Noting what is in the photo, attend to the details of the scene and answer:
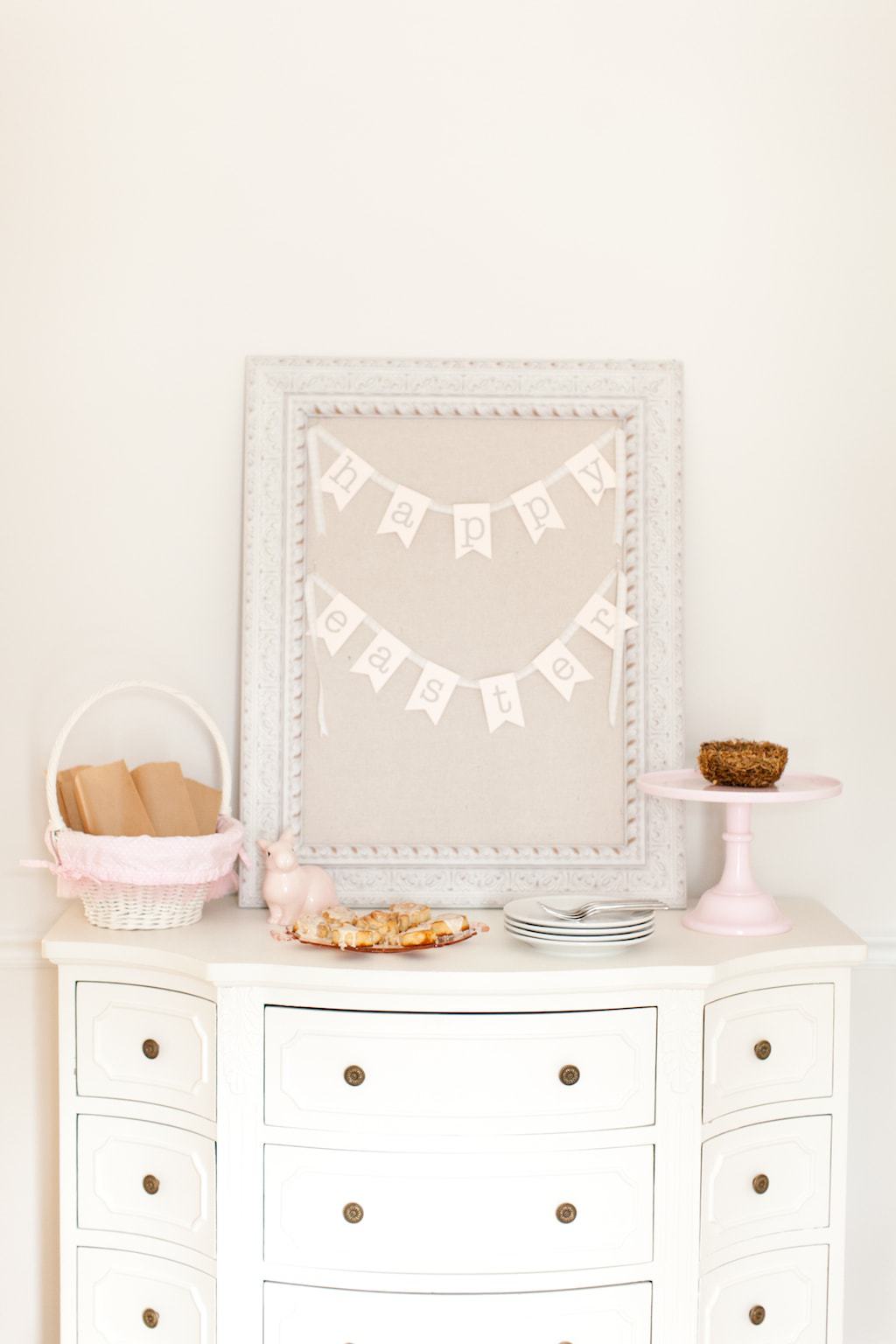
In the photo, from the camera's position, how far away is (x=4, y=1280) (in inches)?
86.6

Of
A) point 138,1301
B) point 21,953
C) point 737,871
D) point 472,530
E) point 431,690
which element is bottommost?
point 138,1301

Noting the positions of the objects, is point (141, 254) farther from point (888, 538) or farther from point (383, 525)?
point (888, 538)

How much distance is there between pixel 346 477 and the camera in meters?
2.12

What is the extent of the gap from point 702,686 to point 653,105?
1069 mm

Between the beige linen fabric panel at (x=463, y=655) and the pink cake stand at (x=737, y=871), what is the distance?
0.19 m

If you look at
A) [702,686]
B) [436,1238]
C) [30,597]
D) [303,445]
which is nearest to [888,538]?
[702,686]

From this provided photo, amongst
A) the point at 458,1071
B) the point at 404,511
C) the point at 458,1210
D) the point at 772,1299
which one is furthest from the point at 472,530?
the point at 772,1299

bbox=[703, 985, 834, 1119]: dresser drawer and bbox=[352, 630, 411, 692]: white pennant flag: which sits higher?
bbox=[352, 630, 411, 692]: white pennant flag

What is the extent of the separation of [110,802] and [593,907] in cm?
81

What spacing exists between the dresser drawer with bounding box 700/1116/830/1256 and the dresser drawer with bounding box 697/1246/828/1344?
0.05 metres

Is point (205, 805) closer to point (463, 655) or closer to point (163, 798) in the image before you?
point (163, 798)

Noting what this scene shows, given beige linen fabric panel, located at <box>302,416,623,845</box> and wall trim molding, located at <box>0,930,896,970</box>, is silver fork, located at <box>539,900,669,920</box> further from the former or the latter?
wall trim molding, located at <box>0,930,896,970</box>

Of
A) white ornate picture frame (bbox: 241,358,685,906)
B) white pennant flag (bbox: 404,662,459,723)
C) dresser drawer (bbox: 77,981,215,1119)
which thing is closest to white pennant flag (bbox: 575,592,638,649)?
white ornate picture frame (bbox: 241,358,685,906)

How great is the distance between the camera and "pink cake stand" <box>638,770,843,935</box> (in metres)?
1.87
